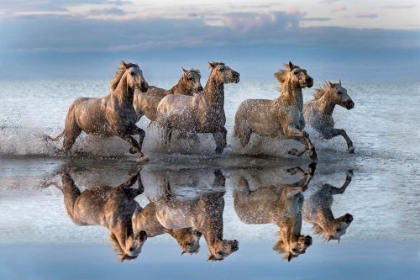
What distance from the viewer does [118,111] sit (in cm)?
1201

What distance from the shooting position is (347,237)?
25.9 ft

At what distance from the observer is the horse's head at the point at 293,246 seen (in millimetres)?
7508

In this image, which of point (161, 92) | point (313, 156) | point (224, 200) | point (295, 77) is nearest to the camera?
point (224, 200)

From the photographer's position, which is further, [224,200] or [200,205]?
[224,200]

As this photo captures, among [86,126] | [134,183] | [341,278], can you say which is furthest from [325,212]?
[86,126]

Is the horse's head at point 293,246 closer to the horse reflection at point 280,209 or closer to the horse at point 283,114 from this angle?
the horse reflection at point 280,209

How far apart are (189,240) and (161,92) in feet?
20.1

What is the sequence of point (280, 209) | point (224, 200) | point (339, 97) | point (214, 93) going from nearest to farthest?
point (280, 209) → point (224, 200) → point (214, 93) → point (339, 97)

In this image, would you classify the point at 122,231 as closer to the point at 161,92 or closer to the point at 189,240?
the point at 189,240

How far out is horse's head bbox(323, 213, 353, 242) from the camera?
7.95 m

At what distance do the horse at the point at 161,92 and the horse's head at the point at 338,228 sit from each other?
5041mm

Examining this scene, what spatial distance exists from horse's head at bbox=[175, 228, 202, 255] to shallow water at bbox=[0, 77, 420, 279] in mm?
63

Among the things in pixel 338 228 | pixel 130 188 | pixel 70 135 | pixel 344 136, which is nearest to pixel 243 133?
pixel 344 136

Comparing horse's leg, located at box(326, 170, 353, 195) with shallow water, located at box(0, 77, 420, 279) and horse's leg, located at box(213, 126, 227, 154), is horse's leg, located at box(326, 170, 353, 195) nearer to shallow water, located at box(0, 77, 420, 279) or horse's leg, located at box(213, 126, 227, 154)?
shallow water, located at box(0, 77, 420, 279)
